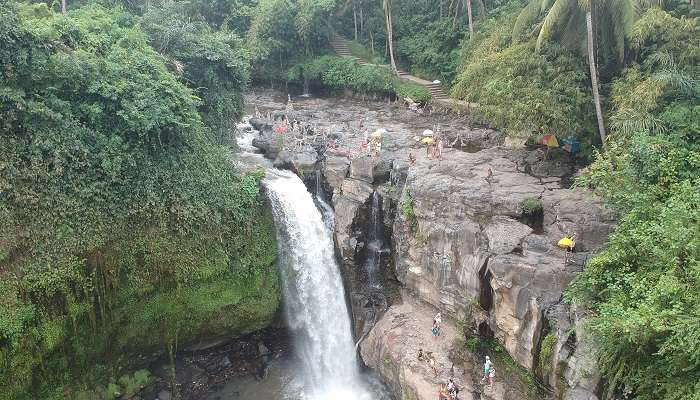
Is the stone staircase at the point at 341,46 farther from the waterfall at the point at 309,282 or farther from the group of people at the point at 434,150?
the waterfall at the point at 309,282

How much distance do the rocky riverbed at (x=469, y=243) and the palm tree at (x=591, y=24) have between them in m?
3.83

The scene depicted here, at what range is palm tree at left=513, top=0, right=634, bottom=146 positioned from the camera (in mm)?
18141

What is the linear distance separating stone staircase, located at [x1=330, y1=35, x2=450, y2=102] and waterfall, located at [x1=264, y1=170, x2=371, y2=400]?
1558 centimetres

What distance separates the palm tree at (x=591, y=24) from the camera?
18.1 m

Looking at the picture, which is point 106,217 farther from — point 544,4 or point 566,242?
point 544,4

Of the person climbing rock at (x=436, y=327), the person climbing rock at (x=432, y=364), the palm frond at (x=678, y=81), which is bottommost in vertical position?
the person climbing rock at (x=432, y=364)

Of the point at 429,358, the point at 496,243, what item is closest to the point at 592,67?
the point at 496,243

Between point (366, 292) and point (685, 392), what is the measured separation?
11.6 m

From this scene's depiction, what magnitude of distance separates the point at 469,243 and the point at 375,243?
15.4 ft

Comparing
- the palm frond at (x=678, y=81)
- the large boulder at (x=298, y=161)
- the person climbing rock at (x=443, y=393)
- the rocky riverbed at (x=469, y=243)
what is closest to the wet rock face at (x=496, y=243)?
the rocky riverbed at (x=469, y=243)

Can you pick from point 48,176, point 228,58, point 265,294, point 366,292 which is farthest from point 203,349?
point 228,58

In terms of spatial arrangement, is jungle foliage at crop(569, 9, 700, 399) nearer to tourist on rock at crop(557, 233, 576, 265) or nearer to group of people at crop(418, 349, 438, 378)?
tourist on rock at crop(557, 233, 576, 265)

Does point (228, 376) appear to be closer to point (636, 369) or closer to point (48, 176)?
point (48, 176)

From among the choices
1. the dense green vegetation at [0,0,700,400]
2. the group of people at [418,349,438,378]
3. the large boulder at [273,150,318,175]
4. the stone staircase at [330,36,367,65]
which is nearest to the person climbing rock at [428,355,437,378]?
the group of people at [418,349,438,378]
